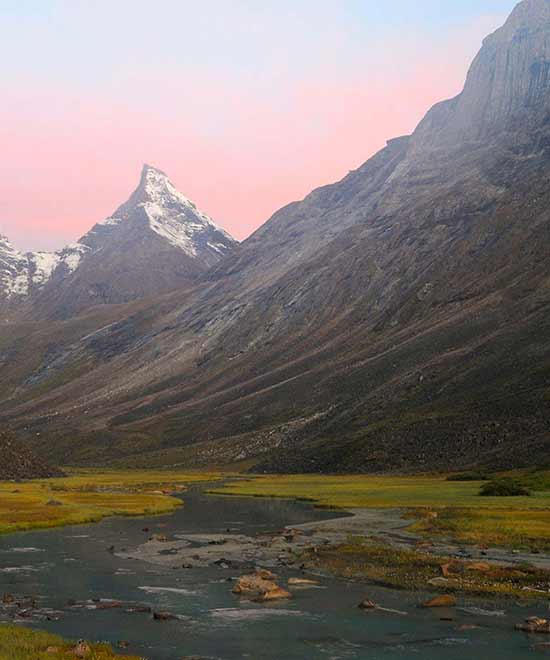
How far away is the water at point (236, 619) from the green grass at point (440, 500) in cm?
2185

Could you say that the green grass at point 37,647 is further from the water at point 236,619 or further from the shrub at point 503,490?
the shrub at point 503,490

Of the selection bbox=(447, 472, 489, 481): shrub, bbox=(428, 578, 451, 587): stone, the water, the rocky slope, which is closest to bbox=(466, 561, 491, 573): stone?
bbox=(428, 578, 451, 587): stone

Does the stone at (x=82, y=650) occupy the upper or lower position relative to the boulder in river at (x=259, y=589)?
upper

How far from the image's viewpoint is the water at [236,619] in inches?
1305

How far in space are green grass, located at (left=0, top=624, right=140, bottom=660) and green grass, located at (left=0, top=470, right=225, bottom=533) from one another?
4312 centimetres

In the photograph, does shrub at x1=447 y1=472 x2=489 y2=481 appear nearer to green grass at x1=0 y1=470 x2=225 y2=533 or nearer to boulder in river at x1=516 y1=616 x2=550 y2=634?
green grass at x1=0 y1=470 x2=225 y2=533

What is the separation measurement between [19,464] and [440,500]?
92.5 m

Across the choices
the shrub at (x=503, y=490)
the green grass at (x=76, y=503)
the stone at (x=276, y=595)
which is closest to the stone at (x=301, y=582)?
the stone at (x=276, y=595)

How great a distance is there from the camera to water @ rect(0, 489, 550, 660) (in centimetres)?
3316

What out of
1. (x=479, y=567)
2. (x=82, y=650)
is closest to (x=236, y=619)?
(x=82, y=650)

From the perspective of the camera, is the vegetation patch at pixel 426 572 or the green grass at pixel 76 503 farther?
the green grass at pixel 76 503

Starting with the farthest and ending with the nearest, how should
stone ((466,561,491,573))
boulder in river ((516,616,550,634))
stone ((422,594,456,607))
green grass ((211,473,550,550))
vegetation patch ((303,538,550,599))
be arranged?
1. green grass ((211,473,550,550))
2. stone ((466,561,491,573))
3. vegetation patch ((303,538,550,599))
4. stone ((422,594,456,607))
5. boulder in river ((516,616,550,634))

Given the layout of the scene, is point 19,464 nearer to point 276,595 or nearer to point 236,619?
point 276,595

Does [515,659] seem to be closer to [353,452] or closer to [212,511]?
[212,511]
